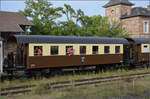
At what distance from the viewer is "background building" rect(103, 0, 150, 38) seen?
40.7 meters

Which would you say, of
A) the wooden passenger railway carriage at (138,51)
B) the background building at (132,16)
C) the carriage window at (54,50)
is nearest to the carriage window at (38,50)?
the carriage window at (54,50)

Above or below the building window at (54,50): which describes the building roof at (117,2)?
above

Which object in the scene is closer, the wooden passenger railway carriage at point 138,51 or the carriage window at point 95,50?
the carriage window at point 95,50

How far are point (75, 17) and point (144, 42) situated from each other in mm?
14548

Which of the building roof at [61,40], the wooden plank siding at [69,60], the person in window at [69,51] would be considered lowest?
the wooden plank siding at [69,60]

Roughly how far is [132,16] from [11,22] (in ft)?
85.2

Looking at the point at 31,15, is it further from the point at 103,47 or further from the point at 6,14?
the point at 103,47

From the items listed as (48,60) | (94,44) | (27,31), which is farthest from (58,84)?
(27,31)

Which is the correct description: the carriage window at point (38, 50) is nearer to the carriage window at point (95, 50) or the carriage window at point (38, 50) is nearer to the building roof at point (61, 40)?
the building roof at point (61, 40)

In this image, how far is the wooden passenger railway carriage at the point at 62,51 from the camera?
45.9 ft

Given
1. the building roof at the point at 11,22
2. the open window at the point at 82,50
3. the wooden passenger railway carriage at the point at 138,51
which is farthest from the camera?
the building roof at the point at 11,22

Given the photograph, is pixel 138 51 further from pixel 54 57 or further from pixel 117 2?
pixel 117 2

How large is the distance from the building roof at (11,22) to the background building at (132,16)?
712 inches

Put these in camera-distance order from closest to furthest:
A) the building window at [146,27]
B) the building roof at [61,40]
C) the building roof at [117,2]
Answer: the building roof at [61,40] < the building window at [146,27] < the building roof at [117,2]
